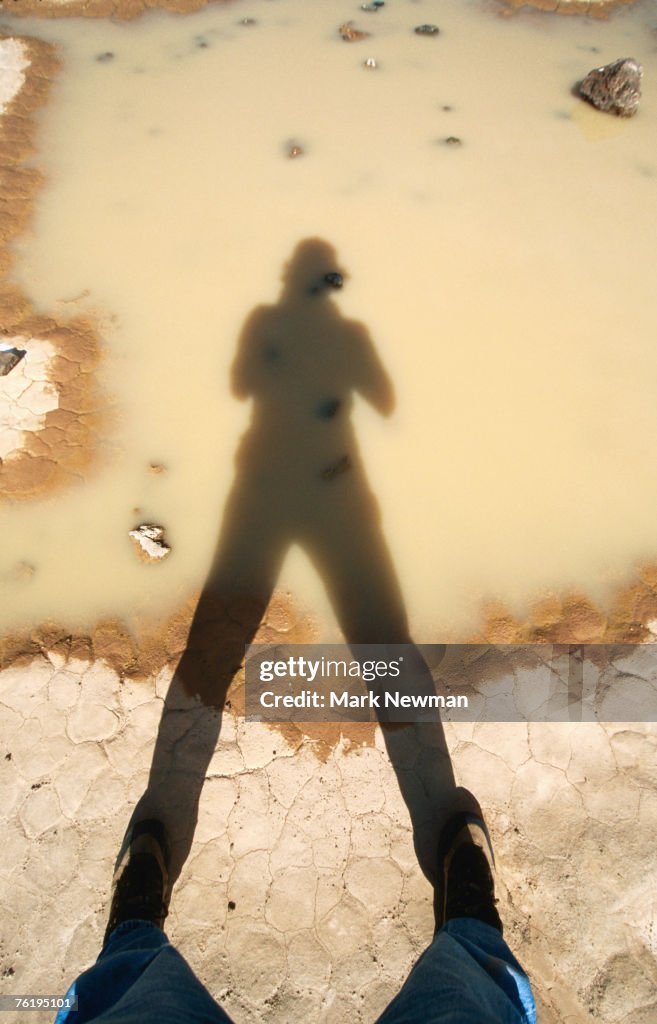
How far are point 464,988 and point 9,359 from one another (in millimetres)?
4148

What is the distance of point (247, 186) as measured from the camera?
5.20m

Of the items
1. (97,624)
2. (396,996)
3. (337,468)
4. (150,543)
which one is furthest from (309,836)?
(337,468)

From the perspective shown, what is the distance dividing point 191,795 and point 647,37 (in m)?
8.53

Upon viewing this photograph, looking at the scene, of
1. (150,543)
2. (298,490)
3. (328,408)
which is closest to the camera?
(150,543)

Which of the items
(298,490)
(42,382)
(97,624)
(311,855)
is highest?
(42,382)

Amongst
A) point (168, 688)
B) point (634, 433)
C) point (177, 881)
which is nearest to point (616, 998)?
point (177, 881)

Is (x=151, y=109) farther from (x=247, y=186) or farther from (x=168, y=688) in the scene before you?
(x=168, y=688)

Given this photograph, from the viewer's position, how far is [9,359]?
404 centimetres

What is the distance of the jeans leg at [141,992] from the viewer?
1.71m

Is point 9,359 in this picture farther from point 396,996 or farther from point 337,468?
point 396,996

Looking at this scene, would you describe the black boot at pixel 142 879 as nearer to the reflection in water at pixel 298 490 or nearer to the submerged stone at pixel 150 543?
the reflection in water at pixel 298 490

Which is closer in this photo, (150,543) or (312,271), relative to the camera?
(150,543)

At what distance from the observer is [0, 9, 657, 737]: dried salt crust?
3.15m

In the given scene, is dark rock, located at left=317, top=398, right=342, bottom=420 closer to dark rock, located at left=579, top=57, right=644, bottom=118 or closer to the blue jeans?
the blue jeans
